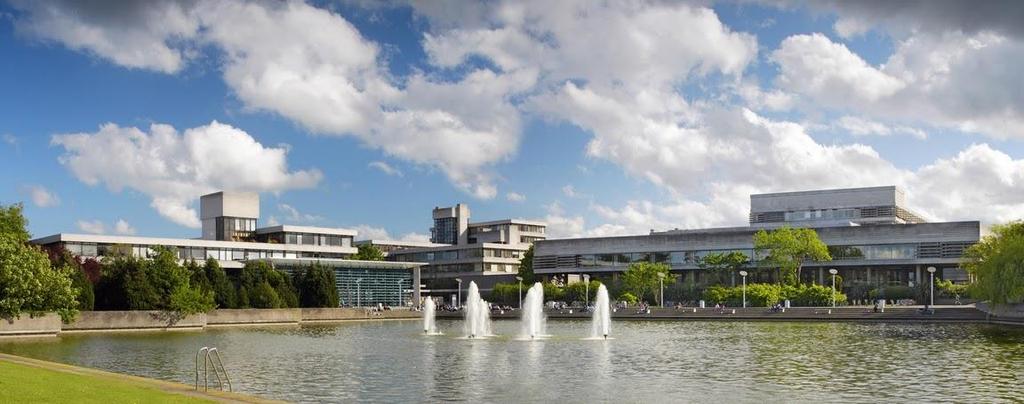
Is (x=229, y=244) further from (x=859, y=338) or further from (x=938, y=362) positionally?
(x=938, y=362)

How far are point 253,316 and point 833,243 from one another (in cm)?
8111

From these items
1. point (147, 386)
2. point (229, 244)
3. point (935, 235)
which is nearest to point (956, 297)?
point (935, 235)

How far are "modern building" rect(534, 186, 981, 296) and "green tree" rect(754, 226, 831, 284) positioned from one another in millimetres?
7308

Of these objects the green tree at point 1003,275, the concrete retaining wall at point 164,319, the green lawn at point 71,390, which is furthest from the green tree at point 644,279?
the green lawn at point 71,390

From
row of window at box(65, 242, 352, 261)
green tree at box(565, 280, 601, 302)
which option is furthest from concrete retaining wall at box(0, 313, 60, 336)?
green tree at box(565, 280, 601, 302)

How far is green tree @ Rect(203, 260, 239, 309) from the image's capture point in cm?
10806

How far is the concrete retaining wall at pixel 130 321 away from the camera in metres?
88.6

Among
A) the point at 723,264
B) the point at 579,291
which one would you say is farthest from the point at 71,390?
the point at 723,264

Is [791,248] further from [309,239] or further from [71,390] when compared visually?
[71,390]

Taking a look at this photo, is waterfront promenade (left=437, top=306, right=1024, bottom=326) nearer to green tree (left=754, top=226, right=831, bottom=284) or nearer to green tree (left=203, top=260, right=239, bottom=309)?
green tree (left=754, top=226, right=831, bottom=284)

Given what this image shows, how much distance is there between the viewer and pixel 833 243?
145375 mm

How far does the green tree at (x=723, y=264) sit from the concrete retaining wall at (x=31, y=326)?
9201cm

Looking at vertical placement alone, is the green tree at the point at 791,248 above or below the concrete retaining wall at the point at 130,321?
above

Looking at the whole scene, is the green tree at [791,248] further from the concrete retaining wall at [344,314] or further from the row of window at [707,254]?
the concrete retaining wall at [344,314]
